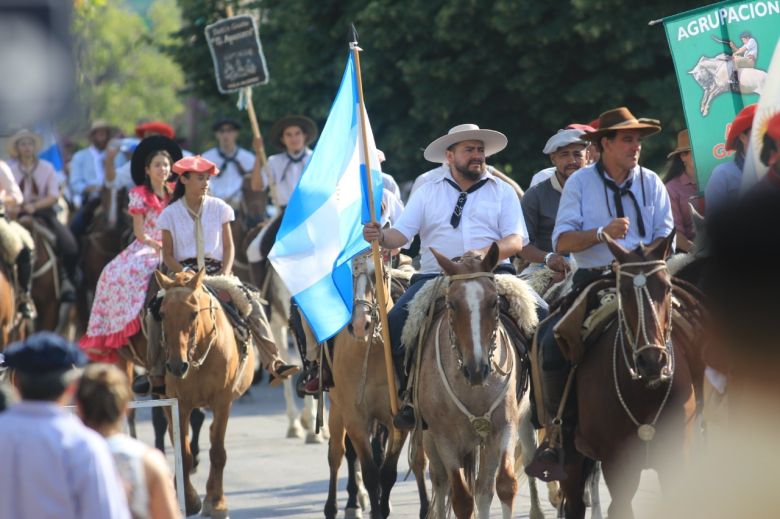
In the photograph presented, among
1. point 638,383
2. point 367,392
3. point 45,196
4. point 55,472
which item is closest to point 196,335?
point 367,392

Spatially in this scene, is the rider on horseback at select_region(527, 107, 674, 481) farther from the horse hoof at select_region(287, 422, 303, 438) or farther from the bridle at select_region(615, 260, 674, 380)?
the horse hoof at select_region(287, 422, 303, 438)

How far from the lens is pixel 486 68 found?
886 inches

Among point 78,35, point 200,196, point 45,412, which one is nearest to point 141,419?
point 200,196

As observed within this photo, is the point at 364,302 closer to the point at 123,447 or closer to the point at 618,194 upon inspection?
the point at 618,194

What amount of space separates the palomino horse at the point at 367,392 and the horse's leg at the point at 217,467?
87cm

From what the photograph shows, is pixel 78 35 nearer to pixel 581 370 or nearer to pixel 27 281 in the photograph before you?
pixel 581 370

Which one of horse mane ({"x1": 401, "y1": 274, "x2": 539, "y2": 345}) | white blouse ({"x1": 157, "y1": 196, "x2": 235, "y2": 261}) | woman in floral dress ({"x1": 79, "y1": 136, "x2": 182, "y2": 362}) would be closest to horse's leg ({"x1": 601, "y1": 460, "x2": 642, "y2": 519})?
horse mane ({"x1": 401, "y1": 274, "x2": 539, "y2": 345})

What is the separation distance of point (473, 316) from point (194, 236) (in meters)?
4.60

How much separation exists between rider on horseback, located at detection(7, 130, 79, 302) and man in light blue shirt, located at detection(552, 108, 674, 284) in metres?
11.9

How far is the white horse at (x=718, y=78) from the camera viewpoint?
10.4 m

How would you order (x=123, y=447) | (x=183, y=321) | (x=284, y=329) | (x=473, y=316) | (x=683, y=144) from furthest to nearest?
1. (x=284, y=329)
2. (x=683, y=144)
3. (x=183, y=321)
4. (x=473, y=316)
5. (x=123, y=447)

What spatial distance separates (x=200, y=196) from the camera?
1338cm

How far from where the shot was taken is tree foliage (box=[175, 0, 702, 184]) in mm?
21078

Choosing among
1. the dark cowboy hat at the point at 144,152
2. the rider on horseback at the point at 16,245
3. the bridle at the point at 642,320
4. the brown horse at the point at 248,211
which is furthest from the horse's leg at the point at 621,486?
the brown horse at the point at 248,211
